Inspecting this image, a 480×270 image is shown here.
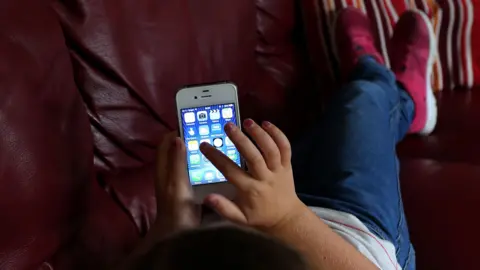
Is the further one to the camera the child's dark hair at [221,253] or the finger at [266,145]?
the finger at [266,145]

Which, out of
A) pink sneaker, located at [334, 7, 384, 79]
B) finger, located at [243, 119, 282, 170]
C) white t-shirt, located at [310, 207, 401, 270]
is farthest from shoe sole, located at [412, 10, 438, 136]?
finger, located at [243, 119, 282, 170]

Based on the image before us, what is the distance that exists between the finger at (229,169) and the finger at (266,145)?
3 cm

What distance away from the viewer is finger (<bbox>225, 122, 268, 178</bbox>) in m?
0.61

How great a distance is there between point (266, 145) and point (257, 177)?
0.04 m

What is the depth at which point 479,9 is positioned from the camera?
134 centimetres

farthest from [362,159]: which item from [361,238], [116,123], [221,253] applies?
[221,253]

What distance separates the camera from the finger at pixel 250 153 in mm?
606

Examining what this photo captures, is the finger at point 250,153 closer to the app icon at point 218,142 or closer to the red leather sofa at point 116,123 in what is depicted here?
the app icon at point 218,142

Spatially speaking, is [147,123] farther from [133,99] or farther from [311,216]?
[311,216]

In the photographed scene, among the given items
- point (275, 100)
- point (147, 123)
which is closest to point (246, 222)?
point (147, 123)

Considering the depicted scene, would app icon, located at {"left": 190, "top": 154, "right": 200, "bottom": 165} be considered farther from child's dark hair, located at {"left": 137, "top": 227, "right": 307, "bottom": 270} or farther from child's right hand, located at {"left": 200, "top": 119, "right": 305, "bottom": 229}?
child's dark hair, located at {"left": 137, "top": 227, "right": 307, "bottom": 270}

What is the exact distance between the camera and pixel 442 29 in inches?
53.7

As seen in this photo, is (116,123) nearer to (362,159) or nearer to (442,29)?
(362,159)

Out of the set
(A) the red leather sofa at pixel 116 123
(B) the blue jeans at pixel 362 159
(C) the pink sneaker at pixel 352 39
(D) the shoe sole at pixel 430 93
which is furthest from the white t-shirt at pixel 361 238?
(C) the pink sneaker at pixel 352 39
